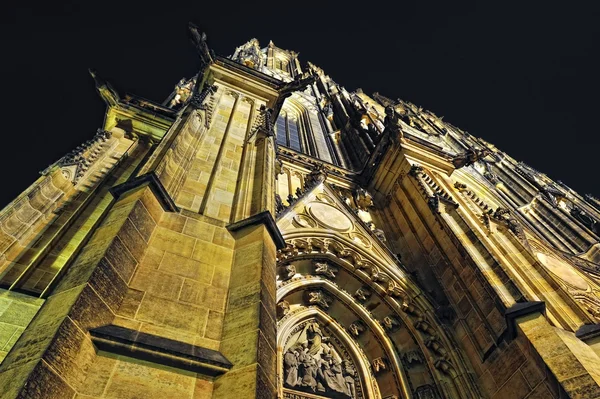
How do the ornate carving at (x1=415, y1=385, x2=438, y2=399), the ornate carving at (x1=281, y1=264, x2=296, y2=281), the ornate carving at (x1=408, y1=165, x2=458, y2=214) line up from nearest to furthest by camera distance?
the ornate carving at (x1=415, y1=385, x2=438, y2=399) < the ornate carving at (x1=281, y1=264, x2=296, y2=281) < the ornate carving at (x1=408, y1=165, x2=458, y2=214)

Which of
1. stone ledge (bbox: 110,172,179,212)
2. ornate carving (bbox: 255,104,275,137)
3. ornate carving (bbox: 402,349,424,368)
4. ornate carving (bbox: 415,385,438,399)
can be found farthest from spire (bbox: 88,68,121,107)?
ornate carving (bbox: 415,385,438,399)

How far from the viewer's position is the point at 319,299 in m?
7.40

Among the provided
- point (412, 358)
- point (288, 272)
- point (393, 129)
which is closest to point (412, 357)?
point (412, 358)

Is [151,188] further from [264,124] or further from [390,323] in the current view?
[390,323]

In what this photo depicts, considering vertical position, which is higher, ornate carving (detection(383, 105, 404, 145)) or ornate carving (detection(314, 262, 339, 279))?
ornate carving (detection(383, 105, 404, 145))

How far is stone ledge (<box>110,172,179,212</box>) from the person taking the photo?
173 inches

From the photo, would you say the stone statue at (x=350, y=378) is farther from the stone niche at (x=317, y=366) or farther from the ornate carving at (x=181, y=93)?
the ornate carving at (x=181, y=93)

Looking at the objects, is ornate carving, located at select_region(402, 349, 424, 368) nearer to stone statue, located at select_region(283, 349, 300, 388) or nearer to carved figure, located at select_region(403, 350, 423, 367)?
carved figure, located at select_region(403, 350, 423, 367)

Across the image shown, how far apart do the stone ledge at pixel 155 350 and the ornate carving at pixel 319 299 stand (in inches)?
176

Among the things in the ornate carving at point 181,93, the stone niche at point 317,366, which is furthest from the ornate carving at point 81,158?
the ornate carving at point 181,93

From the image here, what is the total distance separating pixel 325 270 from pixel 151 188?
4.23 meters

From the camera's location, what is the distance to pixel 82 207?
20.3 feet

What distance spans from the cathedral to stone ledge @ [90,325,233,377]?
0.05ft

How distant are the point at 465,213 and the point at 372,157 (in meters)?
4.34
